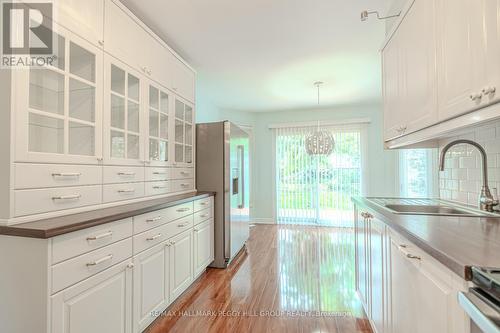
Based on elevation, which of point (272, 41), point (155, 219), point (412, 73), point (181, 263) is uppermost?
point (272, 41)

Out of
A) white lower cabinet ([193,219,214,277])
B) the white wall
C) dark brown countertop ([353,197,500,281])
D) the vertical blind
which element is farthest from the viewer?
the vertical blind

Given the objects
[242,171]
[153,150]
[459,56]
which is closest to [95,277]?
[153,150]

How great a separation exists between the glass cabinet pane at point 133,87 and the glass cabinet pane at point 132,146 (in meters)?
0.32

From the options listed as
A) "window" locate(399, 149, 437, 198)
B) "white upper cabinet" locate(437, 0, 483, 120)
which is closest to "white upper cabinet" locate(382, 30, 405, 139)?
"white upper cabinet" locate(437, 0, 483, 120)

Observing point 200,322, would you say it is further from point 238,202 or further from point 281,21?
point 281,21

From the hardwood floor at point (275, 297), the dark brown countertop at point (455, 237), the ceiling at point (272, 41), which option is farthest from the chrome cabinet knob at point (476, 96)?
the hardwood floor at point (275, 297)

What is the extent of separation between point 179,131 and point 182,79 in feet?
1.94

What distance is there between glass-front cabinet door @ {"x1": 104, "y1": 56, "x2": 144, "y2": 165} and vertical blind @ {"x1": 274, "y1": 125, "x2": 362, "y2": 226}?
12.4 ft

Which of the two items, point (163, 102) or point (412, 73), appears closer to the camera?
point (412, 73)

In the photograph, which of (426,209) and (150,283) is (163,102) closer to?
(150,283)

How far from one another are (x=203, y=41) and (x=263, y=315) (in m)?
2.67

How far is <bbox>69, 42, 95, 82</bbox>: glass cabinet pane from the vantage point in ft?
4.87

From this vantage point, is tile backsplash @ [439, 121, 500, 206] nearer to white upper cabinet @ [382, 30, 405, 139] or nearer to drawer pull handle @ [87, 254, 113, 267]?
white upper cabinet @ [382, 30, 405, 139]

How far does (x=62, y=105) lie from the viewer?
1407 millimetres
